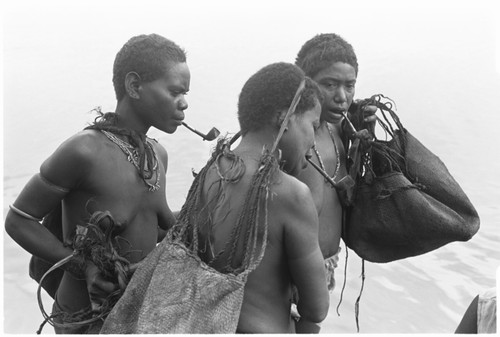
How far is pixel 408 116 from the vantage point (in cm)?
680

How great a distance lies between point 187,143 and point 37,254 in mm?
4557

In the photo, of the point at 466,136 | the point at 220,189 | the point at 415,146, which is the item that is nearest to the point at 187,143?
the point at 466,136

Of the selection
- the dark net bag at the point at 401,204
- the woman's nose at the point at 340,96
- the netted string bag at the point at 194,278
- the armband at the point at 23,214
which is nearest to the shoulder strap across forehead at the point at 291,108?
the netted string bag at the point at 194,278

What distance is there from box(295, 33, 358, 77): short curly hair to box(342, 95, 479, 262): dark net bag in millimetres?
224

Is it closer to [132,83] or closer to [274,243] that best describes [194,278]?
[274,243]

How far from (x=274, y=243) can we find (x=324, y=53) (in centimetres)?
105

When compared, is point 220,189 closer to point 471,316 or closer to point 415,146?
point 471,316

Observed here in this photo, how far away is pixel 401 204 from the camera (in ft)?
8.86

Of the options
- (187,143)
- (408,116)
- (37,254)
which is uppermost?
(37,254)

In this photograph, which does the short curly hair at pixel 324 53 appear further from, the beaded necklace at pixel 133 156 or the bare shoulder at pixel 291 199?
the bare shoulder at pixel 291 199

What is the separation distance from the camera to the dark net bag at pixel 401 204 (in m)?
2.69

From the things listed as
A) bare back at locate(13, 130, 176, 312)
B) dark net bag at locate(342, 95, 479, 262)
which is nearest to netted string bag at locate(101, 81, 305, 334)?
bare back at locate(13, 130, 176, 312)

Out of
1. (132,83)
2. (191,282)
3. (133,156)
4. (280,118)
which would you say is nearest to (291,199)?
(280,118)

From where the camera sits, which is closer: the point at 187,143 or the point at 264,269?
the point at 264,269
